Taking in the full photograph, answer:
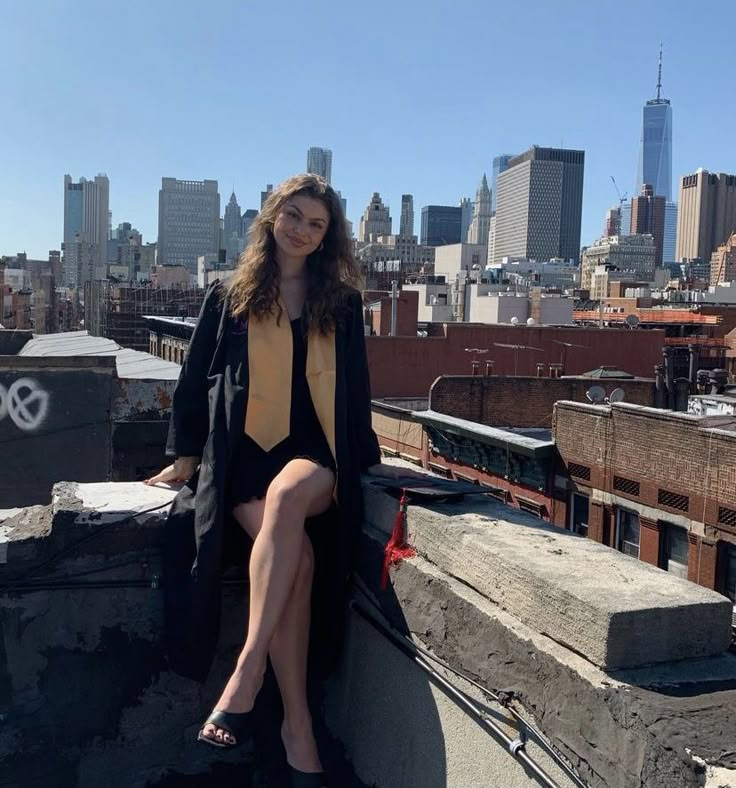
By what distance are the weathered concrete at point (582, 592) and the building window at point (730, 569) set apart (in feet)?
54.4

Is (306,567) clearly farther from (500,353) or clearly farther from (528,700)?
(500,353)

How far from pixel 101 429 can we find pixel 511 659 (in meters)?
5.67

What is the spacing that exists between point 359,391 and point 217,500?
27.5 inches

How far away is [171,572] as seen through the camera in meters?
3.44

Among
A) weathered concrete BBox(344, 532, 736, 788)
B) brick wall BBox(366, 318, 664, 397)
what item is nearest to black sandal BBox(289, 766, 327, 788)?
weathered concrete BBox(344, 532, 736, 788)

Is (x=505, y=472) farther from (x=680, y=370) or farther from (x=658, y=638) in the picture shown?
(x=658, y=638)

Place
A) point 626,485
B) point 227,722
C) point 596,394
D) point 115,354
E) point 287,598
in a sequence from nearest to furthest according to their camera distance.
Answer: point 227,722 → point 287,598 → point 115,354 → point 626,485 → point 596,394

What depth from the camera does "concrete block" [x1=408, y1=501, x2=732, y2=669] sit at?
2291 mm

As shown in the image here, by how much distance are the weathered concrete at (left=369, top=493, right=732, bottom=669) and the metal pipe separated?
30 centimetres

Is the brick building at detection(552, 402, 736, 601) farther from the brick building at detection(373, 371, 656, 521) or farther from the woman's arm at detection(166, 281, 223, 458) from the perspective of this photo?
the woman's arm at detection(166, 281, 223, 458)

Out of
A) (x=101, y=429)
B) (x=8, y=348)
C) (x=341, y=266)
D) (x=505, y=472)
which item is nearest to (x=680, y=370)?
(x=505, y=472)

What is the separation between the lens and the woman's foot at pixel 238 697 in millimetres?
2902

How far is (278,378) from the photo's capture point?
3.45m

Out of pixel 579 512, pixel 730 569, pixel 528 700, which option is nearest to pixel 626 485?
pixel 579 512
